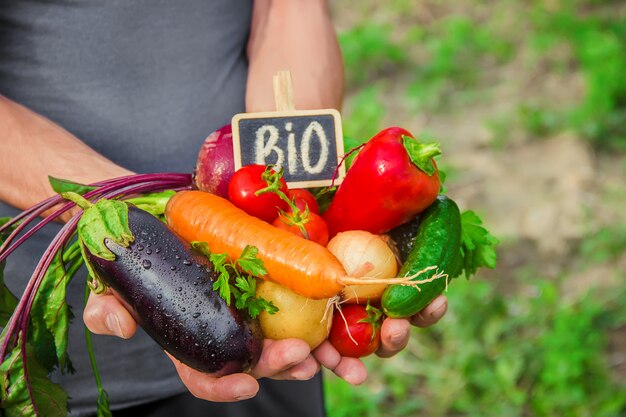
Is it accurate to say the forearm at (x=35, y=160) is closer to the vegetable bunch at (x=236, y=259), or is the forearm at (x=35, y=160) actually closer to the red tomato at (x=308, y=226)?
the vegetable bunch at (x=236, y=259)

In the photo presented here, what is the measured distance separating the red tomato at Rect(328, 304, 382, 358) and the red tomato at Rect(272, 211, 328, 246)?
6.1 inches

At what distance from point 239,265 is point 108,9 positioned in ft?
2.68

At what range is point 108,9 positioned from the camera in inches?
77.3

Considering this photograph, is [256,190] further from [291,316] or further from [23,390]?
[23,390]

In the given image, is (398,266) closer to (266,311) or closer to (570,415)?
(266,311)

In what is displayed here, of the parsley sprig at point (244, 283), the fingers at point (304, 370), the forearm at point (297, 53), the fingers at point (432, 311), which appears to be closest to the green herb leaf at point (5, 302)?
the parsley sprig at point (244, 283)

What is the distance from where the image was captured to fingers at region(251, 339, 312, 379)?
147 centimetres

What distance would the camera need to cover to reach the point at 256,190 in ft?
5.34

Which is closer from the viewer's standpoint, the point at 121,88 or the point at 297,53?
the point at 121,88

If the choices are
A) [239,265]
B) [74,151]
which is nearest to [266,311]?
[239,265]

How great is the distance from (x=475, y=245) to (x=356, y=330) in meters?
→ 0.41

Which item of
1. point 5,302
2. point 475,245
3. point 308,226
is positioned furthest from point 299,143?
point 5,302

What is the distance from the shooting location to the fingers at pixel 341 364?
1604 mm

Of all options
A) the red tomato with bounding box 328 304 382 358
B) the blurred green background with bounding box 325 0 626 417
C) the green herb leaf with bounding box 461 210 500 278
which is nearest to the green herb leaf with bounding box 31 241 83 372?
the red tomato with bounding box 328 304 382 358
